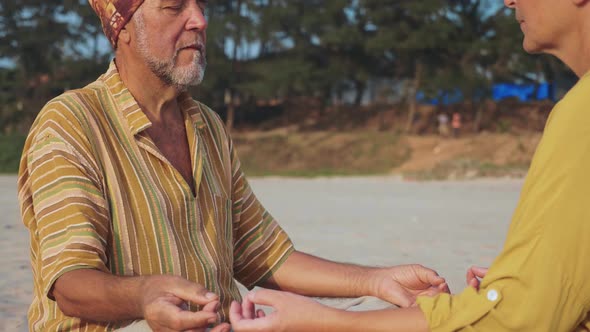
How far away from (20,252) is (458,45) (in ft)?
84.1

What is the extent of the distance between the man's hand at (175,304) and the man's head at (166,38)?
0.74 meters

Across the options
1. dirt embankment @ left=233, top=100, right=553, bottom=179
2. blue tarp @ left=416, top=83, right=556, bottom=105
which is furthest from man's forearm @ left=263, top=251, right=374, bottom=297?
blue tarp @ left=416, top=83, right=556, bottom=105

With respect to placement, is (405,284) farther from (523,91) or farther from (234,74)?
(523,91)

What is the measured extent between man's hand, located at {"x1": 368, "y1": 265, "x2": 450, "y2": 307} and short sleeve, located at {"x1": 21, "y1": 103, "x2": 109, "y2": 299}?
81cm

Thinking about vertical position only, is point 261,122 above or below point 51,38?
below

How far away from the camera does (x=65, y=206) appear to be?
5.83 ft

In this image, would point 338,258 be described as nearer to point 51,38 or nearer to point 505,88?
point 51,38

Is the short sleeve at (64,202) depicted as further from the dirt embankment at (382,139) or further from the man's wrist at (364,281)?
the dirt embankment at (382,139)

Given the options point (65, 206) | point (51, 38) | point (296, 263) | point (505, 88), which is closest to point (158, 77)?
point (65, 206)

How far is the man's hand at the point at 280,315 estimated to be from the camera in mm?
1527

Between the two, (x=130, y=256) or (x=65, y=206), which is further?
(x=130, y=256)

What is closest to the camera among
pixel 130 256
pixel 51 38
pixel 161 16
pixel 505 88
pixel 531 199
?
pixel 531 199

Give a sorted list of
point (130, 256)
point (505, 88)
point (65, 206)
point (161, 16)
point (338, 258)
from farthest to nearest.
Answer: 1. point (505, 88)
2. point (338, 258)
3. point (161, 16)
4. point (130, 256)
5. point (65, 206)

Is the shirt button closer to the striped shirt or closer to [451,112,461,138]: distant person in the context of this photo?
the striped shirt
